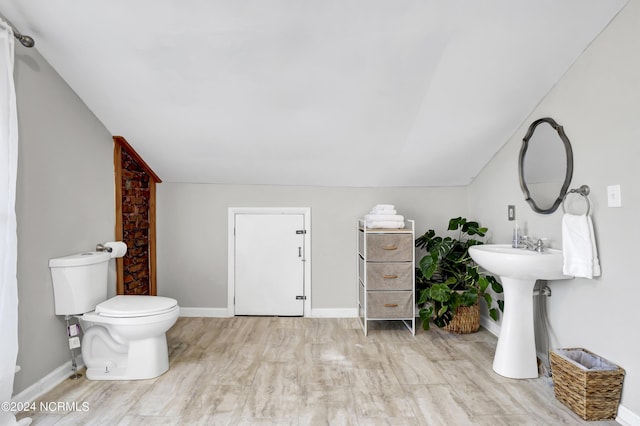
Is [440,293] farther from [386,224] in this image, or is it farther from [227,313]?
[227,313]

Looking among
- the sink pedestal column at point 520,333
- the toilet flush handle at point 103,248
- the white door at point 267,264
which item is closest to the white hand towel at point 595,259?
the sink pedestal column at point 520,333

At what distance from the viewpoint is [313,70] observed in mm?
2367

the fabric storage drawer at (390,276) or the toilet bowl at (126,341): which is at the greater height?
the fabric storage drawer at (390,276)

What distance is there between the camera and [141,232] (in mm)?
3463

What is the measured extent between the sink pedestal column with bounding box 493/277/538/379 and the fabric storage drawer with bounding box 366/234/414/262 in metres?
0.90

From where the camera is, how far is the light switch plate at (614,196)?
1939 millimetres

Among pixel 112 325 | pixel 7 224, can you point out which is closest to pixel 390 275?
pixel 112 325

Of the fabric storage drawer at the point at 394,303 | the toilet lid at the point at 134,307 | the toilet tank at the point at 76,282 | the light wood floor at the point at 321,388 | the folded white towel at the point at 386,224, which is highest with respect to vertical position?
the folded white towel at the point at 386,224

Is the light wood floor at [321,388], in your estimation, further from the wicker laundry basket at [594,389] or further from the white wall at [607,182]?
the white wall at [607,182]

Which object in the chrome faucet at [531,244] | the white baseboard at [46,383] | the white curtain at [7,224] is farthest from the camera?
the chrome faucet at [531,244]

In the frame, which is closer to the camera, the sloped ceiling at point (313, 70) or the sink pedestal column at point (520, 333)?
the sloped ceiling at point (313, 70)

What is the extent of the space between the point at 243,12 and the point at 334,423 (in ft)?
6.83

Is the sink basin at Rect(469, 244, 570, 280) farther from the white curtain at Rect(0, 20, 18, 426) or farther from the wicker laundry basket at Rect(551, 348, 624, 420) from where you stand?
the white curtain at Rect(0, 20, 18, 426)

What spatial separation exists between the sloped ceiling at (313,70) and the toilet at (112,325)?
44.9 inches
